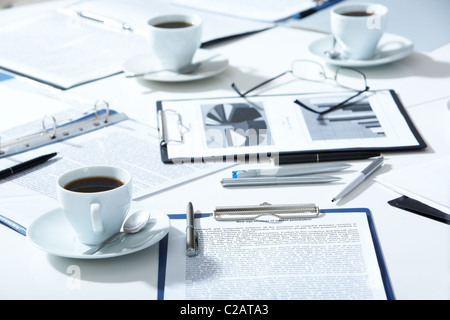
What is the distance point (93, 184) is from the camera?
76cm

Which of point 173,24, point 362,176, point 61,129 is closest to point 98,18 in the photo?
point 173,24

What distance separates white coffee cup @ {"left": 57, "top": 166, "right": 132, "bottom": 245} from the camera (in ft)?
2.34

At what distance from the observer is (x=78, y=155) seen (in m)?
1.00

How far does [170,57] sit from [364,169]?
54 cm

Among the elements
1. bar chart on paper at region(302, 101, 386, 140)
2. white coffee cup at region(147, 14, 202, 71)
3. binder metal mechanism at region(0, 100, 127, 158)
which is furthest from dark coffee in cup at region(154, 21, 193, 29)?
bar chart on paper at region(302, 101, 386, 140)

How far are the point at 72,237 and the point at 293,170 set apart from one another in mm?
355

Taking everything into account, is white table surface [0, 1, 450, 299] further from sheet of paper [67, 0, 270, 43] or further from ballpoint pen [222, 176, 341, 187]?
sheet of paper [67, 0, 270, 43]

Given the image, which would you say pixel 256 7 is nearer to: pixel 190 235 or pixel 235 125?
pixel 235 125

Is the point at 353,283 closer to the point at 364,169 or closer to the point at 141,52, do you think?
the point at 364,169

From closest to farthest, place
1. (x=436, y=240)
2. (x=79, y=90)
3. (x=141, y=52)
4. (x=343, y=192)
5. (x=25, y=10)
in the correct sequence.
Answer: (x=436, y=240), (x=343, y=192), (x=79, y=90), (x=141, y=52), (x=25, y=10)

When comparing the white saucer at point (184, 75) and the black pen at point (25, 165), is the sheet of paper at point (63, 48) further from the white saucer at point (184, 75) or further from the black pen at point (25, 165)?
the black pen at point (25, 165)

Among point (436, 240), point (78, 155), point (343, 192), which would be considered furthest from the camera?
point (78, 155)

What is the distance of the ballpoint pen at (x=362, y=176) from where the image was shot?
2.87ft
